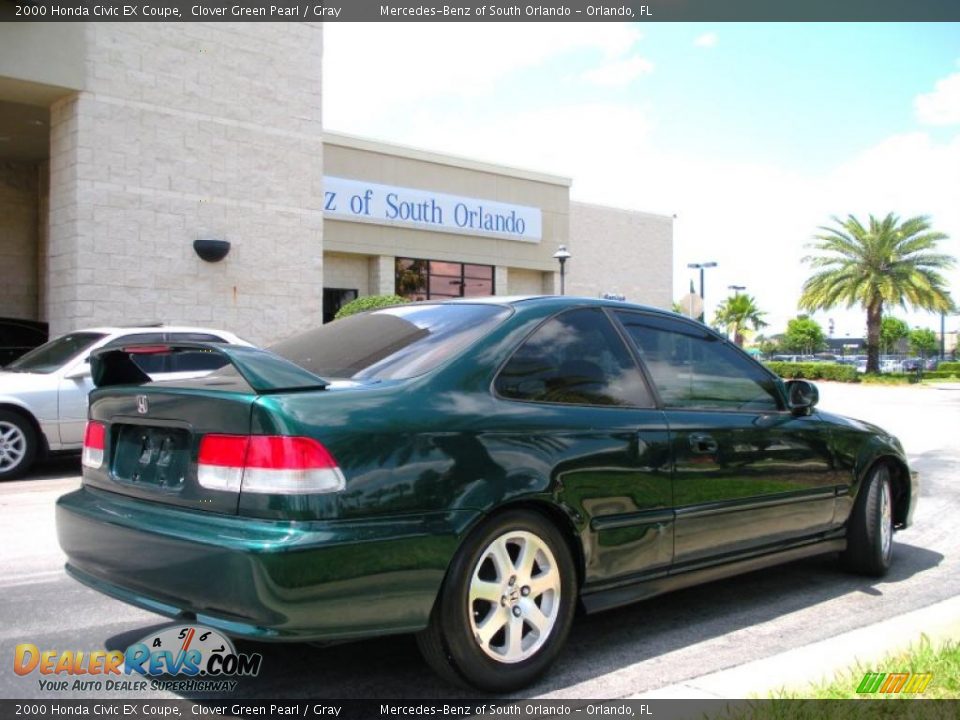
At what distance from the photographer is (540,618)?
3564 millimetres

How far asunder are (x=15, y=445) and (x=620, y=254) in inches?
1043

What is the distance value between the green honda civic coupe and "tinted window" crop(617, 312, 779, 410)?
2 cm

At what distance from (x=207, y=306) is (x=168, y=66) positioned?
4372 mm

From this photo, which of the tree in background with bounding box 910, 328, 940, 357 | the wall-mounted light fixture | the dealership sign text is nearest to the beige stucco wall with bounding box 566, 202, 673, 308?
the dealership sign text

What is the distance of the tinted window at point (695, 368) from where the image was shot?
14.4 ft

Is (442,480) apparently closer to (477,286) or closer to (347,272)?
(347,272)

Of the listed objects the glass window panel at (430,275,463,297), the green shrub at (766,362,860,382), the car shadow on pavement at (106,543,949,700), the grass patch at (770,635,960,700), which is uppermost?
the glass window panel at (430,275,463,297)

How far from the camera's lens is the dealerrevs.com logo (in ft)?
11.9

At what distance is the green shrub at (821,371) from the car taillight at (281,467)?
130ft

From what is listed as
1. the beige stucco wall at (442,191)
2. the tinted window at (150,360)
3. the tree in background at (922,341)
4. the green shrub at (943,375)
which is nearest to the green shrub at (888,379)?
the green shrub at (943,375)

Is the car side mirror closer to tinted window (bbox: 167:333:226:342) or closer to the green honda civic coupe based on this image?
the green honda civic coupe

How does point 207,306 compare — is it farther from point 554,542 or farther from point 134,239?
point 554,542

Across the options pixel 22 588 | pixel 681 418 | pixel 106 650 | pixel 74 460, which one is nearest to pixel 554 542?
pixel 681 418

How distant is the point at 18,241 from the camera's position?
64.6 ft
